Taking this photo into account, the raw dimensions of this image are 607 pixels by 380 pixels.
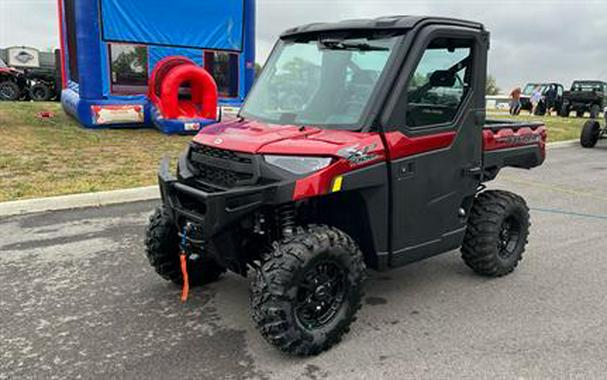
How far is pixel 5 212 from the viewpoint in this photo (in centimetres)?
648

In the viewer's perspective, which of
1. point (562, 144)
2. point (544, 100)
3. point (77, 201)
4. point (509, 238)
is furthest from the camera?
point (544, 100)

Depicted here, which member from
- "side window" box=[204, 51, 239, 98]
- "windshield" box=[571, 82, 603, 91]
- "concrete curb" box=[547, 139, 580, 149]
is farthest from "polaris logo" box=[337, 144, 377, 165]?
"windshield" box=[571, 82, 603, 91]

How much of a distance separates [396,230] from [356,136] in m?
0.71

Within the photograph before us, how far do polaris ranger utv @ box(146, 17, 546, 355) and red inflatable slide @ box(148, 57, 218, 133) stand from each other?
921 centimetres

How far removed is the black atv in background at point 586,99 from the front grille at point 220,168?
28.9 meters

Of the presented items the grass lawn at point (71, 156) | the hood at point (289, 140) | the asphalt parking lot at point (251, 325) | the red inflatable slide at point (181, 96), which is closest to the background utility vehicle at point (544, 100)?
the red inflatable slide at point (181, 96)

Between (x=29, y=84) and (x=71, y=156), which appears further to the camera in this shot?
(x=29, y=84)

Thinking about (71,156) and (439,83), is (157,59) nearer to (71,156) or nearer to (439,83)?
(71,156)

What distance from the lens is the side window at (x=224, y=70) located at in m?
15.7

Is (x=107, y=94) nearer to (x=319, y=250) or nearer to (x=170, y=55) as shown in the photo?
(x=170, y=55)

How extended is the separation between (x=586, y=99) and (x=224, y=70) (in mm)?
21426

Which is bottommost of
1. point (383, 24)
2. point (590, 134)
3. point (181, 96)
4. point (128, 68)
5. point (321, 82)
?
point (590, 134)

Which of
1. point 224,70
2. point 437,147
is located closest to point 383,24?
point 437,147

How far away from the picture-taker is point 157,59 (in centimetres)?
1463
